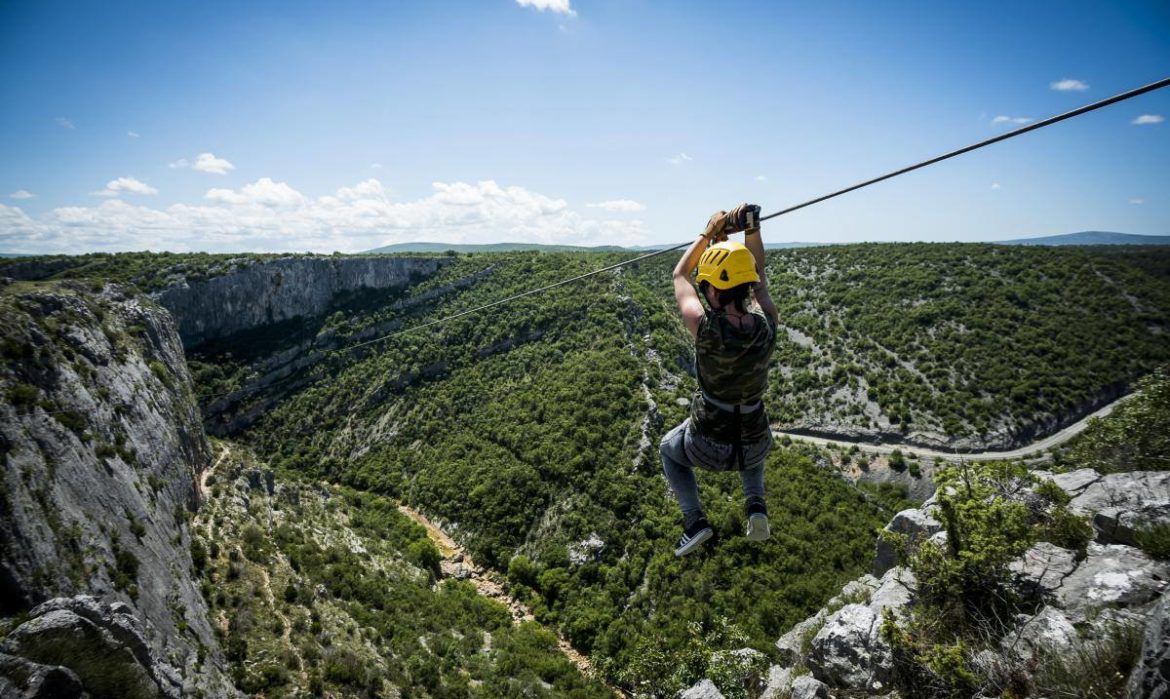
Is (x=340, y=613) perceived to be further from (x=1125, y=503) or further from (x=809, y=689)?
(x=1125, y=503)

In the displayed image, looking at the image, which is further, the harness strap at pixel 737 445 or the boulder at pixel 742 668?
the boulder at pixel 742 668

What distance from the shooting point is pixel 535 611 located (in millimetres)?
37625

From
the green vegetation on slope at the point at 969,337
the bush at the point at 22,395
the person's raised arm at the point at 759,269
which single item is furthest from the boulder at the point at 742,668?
the green vegetation on slope at the point at 969,337

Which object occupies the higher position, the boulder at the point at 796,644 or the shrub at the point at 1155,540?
the shrub at the point at 1155,540

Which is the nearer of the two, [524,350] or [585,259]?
[524,350]

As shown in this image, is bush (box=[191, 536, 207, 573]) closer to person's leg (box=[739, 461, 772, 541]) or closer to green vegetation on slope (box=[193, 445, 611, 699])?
green vegetation on slope (box=[193, 445, 611, 699])

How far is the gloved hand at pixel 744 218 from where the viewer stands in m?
4.55

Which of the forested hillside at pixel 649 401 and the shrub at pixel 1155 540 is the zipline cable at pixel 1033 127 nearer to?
the shrub at pixel 1155 540

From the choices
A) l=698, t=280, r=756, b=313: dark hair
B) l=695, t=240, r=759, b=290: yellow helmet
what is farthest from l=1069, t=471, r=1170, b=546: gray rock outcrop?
l=695, t=240, r=759, b=290: yellow helmet

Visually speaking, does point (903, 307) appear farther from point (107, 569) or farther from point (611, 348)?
point (107, 569)

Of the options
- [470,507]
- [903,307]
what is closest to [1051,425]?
[903,307]

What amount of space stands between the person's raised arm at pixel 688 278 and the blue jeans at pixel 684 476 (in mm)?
1385

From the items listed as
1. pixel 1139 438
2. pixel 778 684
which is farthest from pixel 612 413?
pixel 1139 438

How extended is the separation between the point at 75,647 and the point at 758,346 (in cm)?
1339
